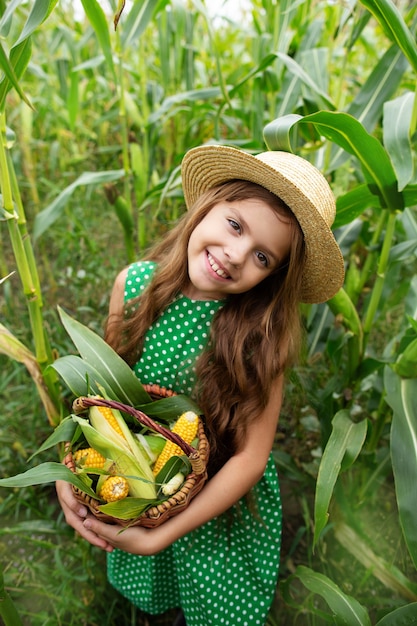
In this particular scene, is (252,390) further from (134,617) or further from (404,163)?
(134,617)

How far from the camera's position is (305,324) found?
149cm

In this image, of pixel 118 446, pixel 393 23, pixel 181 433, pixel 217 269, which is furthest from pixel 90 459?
pixel 393 23

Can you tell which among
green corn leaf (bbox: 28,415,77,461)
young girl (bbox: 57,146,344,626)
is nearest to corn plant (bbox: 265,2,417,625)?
young girl (bbox: 57,146,344,626)

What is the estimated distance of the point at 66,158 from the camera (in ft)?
8.48

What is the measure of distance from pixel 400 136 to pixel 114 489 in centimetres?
88

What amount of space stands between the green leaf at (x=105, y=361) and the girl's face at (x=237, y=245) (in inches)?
9.1

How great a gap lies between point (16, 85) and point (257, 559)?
112cm

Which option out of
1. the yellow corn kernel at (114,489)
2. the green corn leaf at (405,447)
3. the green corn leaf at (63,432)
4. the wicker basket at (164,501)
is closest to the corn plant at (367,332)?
the green corn leaf at (405,447)

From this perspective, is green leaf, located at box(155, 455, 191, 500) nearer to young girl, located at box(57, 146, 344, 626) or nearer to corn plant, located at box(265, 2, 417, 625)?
young girl, located at box(57, 146, 344, 626)

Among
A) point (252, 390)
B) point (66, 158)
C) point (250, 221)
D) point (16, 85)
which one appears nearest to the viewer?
point (16, 85)

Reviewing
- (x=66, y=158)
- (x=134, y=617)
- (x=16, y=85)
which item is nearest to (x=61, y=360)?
(x=16, y=85)

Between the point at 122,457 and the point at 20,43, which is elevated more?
the point at 20,43

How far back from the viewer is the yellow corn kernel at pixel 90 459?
3.01 feet

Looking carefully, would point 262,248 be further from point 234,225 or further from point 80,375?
point 80,375
